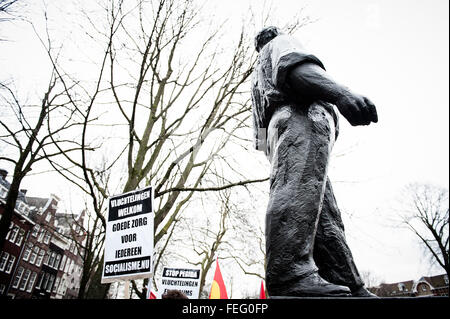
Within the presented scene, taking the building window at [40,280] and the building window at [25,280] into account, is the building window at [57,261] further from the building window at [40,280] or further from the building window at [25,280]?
the building window at [25,280]

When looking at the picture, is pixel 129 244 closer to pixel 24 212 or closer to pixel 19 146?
pixel 19 146

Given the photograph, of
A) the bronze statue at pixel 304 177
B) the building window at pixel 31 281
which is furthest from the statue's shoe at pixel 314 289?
the building window at pixel 31 281

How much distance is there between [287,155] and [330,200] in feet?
2.01

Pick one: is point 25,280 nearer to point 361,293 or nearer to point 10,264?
point 10,264

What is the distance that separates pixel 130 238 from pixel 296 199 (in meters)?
3.34

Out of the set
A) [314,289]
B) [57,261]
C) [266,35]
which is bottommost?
[314,289]

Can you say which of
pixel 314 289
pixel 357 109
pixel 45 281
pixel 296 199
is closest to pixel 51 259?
pixel 45 281

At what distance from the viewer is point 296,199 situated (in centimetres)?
180

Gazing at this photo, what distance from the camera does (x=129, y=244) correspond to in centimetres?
431

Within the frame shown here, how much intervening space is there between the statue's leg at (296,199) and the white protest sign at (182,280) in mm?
7417

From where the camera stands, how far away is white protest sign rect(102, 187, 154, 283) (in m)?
4.12

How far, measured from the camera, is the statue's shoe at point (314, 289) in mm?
1491

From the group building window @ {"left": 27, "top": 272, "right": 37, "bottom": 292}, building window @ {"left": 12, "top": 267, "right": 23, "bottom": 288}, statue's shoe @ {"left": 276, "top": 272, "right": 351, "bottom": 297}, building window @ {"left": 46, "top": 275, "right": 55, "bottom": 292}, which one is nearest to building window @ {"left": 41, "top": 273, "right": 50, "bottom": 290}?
building window @ {"left": 46, "top": 275, "right": 55, "bottom": 292}
